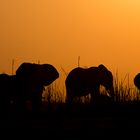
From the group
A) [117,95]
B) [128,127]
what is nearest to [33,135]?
[128,127]

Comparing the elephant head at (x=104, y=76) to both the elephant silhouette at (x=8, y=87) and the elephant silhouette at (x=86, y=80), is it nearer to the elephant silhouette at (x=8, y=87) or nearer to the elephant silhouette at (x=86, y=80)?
the elephant silhouette at (x=86, y=80)

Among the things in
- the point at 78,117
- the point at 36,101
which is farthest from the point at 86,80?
the point at 78,117

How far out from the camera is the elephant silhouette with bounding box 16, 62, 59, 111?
1031 centimetres

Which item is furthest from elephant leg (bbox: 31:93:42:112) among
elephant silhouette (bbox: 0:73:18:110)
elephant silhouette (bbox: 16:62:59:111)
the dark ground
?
the dark ground

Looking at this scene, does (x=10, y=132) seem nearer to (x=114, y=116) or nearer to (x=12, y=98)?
(x=114, y=116)

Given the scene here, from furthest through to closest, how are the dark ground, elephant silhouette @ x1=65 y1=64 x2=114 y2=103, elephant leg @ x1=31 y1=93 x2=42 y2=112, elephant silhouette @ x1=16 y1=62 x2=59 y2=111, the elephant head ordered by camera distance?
the elephant head → elephant silhouette @ x1=65 y1=64 x2=114 y2=103 → elephant silhouette @ x1=16 y1=62 x2=59 y2=111 → elephant leg @ x1=31 y1=93 x2=42 y2=112 → the dark ground

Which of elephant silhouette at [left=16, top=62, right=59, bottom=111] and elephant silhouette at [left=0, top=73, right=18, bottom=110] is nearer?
elephant silhouette at [left=16, top=62, right=59, bottom=111]

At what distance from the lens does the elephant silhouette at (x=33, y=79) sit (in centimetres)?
1031

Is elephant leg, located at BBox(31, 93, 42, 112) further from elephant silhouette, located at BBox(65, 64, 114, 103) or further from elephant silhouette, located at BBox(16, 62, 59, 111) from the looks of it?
elephant silhouette, located at BBox(65, 64, 114, 103)

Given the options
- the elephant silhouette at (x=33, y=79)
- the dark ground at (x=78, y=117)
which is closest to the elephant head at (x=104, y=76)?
the elephant silhouette at (x=33, y=79)

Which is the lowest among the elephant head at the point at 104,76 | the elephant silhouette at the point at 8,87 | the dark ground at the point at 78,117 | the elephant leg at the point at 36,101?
the dark ground at the point at 78,117

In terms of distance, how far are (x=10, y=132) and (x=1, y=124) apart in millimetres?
445

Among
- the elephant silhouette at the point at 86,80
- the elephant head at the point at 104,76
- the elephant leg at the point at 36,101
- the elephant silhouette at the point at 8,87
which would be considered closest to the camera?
the elephant leg at the point at 36,101

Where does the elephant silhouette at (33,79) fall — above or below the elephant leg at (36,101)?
above
